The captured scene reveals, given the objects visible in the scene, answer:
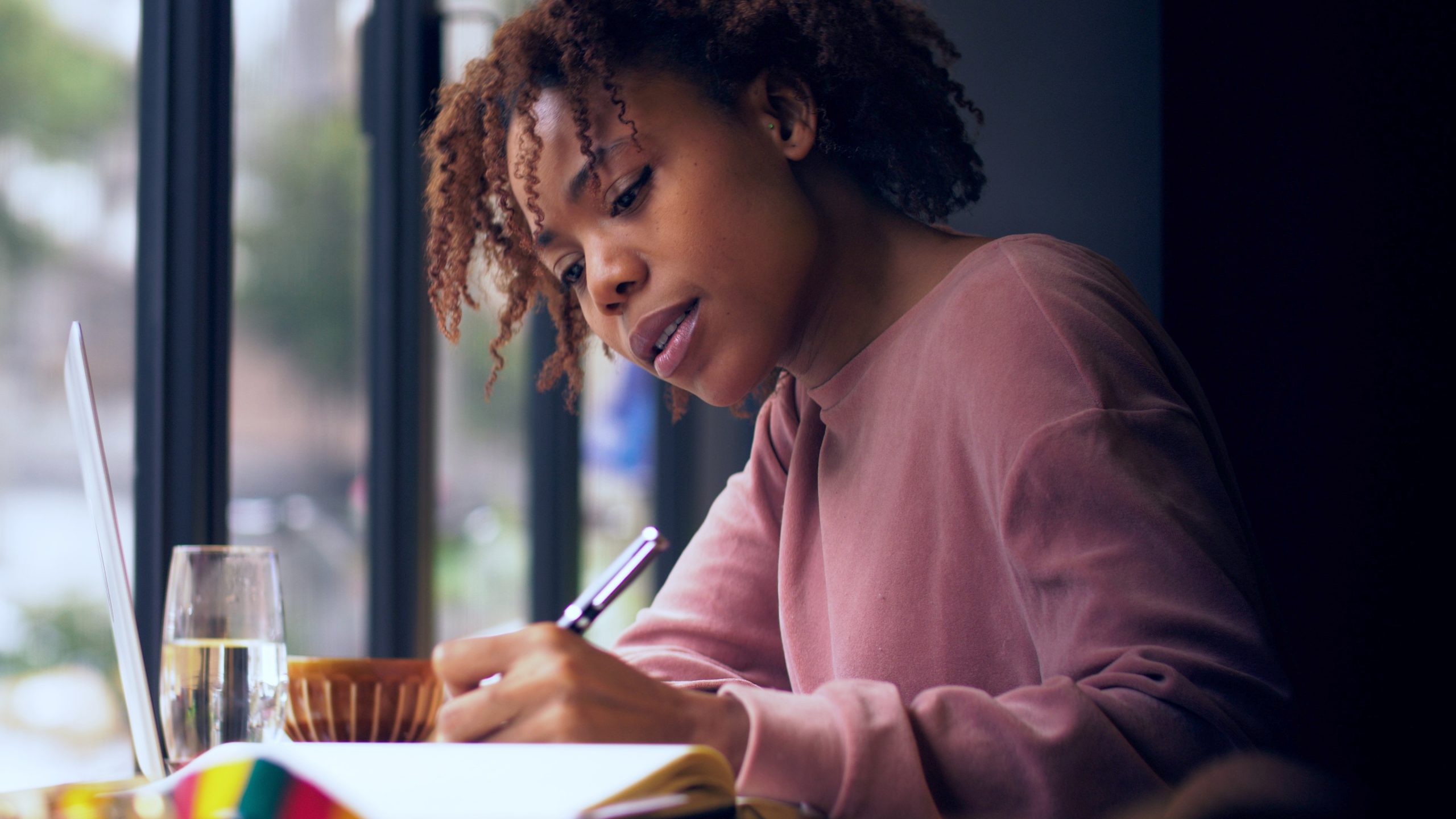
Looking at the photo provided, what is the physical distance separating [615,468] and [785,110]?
2.24 m

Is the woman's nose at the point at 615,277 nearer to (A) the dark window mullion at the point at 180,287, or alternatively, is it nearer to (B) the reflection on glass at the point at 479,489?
(A) the dark window mullion at the point at 180,287

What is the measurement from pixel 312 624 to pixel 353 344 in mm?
519

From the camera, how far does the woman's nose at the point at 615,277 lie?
3.46 feet

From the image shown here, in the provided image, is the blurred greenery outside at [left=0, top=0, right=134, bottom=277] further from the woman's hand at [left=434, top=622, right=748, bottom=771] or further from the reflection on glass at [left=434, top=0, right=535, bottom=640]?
the woman's hand at [left=434, top=622, right=748, bottom=771]

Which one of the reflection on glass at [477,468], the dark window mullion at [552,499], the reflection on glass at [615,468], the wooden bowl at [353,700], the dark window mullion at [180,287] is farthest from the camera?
the reflection on glass at [615,468]

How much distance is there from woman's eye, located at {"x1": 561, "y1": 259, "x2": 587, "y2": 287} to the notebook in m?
0.62

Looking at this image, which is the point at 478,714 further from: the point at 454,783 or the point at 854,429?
the point at 854,429

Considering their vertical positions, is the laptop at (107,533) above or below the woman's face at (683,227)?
below

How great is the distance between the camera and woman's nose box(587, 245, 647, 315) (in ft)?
3.46

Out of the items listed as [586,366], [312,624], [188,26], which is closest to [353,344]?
[312,624]

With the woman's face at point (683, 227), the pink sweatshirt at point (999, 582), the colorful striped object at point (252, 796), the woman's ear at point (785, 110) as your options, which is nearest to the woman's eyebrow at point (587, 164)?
the woman's face at point (683, 227)

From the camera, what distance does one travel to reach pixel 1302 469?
Answer: 152 cm

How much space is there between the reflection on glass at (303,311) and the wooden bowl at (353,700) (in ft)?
2.85

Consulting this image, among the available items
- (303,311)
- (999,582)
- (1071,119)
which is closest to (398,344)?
(303,311)
